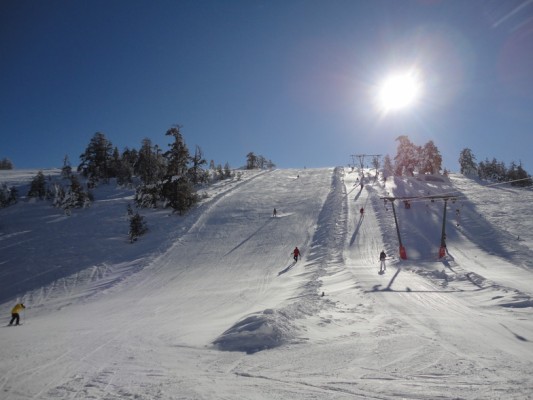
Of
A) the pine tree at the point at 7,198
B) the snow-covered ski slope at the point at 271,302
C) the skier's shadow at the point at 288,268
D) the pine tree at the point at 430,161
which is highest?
the pine tree at the point at 430,161

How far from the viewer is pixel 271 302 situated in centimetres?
1719

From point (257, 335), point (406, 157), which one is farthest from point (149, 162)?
point (257, 335)

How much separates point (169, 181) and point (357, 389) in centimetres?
4205

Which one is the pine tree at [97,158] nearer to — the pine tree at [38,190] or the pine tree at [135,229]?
the pine tree at [38,190]

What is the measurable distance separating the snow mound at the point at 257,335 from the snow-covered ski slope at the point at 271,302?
0.17 ft

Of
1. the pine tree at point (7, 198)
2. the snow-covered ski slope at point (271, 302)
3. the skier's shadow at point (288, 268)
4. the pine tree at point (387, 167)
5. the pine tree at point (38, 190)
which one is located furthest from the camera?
Answer: the pine tree at point (387, 167)

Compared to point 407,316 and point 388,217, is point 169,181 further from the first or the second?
point 407,316

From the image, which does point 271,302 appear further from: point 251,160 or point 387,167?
point 251,160

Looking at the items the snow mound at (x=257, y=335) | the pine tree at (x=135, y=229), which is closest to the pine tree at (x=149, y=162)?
the pine tree at (x=135, y=229)

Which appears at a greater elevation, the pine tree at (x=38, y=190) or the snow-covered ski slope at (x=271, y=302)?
the pine tree at (x=38, y=190)

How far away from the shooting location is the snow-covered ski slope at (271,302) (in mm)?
7539

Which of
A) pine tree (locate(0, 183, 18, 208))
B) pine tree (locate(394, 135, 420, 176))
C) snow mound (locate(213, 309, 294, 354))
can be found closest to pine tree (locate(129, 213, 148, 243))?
snow mound (locate(213, 309, 294, 354))

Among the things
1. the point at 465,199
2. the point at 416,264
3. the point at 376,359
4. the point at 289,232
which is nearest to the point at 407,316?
the point at 376,359

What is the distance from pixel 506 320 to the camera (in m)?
11.4
